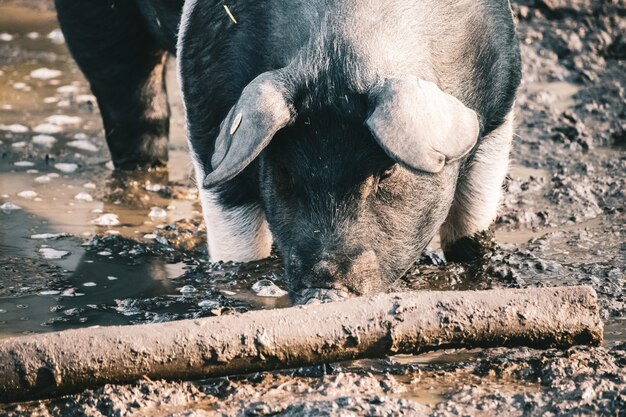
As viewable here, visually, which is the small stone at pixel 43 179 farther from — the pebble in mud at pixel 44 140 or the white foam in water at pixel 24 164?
the pebble in mud at pixel 44 140

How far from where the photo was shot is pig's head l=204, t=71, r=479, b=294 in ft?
12.3

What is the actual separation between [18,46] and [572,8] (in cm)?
478

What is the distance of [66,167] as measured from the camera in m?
6.70

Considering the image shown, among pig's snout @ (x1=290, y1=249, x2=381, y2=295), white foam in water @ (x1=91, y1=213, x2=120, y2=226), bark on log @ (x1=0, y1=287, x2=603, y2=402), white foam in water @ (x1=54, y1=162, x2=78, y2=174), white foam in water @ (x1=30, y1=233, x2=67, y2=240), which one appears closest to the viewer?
bark on log @ (x1=0, y1=287, x2=603, y2=402)

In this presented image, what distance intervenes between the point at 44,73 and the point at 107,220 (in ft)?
9.38

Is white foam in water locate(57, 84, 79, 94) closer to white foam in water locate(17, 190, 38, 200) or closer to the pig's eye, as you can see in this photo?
white foam in water locate(17, 190, 38, 200)

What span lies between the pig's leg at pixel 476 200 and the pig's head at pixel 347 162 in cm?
97

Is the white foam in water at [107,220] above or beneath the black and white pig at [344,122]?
beneath

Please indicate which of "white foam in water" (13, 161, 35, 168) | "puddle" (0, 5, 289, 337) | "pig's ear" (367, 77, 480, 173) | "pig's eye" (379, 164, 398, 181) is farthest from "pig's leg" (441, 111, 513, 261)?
"white foam in water" (13, 161, 35, 168)

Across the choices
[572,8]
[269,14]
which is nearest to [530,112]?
[572,8]

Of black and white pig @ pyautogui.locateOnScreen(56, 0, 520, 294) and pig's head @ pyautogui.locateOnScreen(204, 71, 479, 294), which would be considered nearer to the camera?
pig's head @ pyautogui.locateOnScreen(204, 71, 479, 294)

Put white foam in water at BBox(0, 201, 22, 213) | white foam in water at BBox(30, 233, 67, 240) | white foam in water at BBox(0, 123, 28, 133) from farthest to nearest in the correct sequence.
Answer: white foam in water at BBox(0, 123, 28, 133) → white foam in water at BBox(0, 201, 22, 213) → white foam in water at BBox(30, 233, 67, 240)

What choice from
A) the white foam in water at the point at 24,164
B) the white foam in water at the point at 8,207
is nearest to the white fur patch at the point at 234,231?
the white foam in water at the point at 8,207

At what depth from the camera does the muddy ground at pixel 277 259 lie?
11.7ft
